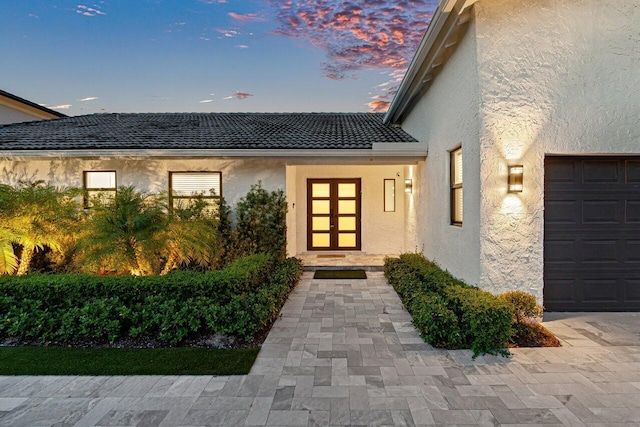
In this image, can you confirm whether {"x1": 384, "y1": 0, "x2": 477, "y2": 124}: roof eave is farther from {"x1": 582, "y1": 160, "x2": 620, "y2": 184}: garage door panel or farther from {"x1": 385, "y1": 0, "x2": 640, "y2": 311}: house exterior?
{"x1": 582, "y1": 160, "x2": 620, "y2": 184}: garage door panel

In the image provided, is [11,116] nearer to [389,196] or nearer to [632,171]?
[389,196]

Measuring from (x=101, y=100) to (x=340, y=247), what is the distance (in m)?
11.8

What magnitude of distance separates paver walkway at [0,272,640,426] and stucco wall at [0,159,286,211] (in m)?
4.90

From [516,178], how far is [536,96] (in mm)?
1214

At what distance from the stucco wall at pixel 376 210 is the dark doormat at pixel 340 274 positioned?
103 inches

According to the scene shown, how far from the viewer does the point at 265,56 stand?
1198 centimetres

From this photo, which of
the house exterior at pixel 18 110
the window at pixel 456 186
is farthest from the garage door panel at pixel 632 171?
the house exterior at pixel 18 110

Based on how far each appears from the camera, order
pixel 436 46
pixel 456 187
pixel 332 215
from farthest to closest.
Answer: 1. pixel 332 215
2. pixel 456 187
3. pixel 436 46

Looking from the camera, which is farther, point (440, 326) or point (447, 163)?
point (447, 163)

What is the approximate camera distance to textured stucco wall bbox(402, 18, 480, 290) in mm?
5023

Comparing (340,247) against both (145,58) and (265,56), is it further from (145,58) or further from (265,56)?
(145,58)

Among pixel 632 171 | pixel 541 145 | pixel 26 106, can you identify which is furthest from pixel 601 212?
pixel 26 106

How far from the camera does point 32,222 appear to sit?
6.17 meters

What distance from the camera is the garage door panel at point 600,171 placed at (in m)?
5.20
